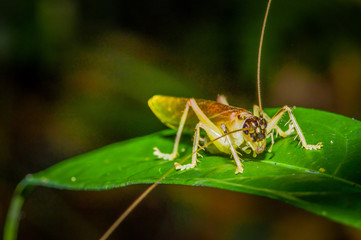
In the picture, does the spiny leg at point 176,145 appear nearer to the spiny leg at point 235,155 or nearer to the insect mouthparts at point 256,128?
the spiny leg at point 235,155

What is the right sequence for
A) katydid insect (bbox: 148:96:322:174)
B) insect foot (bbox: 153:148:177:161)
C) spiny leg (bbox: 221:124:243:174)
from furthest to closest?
insect foot (bbox: 153:148:177:161)
katydid insect (bbox: 148:96:322:174)
spiny leg (bbox: 221:124:243:174)

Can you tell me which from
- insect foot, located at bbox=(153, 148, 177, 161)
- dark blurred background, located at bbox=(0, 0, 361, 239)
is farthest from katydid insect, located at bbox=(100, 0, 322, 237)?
dark blurred background, located at bbox=(0, 0, 361, 239)

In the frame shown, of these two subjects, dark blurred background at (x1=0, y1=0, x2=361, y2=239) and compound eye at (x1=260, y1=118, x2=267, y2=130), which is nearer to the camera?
compound eye at (x1=260, y1=118, x2=267, y2=130)

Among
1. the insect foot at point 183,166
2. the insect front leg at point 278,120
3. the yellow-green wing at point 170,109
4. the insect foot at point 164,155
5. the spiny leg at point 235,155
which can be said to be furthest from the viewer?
the yellow-green wing at point 170,109

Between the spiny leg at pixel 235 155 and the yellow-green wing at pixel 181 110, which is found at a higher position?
the yellow-green wing at pixel 181 110

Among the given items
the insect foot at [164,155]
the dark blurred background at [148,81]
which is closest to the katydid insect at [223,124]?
the insect foot at [164,155]

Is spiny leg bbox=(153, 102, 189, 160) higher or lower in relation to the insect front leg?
lower

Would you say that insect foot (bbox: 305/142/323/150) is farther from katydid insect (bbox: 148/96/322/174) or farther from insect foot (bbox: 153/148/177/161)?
insect foot (bbox: 153/148/177/161)

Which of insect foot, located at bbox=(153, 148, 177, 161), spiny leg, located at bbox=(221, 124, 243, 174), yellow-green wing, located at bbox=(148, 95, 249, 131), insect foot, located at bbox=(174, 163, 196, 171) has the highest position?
yellow-green wing, located at bbox=(148, 95, 249, 131)
